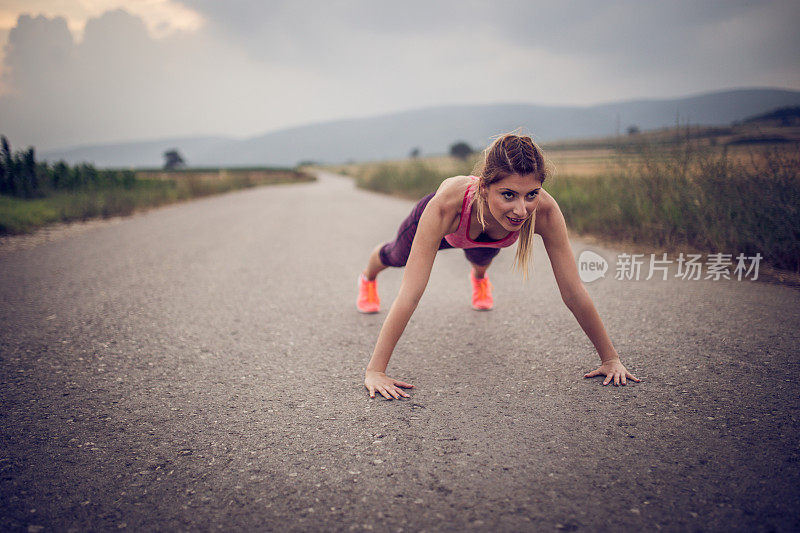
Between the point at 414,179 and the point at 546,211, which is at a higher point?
the point at 414,179

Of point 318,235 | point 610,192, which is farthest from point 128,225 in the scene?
point 610,192

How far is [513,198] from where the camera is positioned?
1.94 m

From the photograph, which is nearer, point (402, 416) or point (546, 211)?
point (402, 416)

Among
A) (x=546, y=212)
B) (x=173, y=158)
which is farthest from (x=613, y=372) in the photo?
(x=173, y=158)

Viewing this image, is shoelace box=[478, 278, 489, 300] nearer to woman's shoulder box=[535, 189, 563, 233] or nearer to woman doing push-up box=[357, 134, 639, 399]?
woman doing push-up box=[357, 134, 639, 399]

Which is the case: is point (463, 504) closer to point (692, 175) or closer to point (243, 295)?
point (243, 295)

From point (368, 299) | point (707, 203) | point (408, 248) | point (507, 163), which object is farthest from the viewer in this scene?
point (707, 203)

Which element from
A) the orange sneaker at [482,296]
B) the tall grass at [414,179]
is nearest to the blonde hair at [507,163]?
the orange sneaker at [482,296]

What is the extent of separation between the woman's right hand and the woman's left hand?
1.01 metres

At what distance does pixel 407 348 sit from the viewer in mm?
2746

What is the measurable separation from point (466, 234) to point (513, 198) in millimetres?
393

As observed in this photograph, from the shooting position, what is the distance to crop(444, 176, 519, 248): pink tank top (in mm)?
2145

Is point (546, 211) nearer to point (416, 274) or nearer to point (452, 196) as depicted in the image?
point (452, 196)

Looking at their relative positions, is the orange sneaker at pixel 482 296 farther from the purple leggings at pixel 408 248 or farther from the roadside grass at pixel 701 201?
the roadside grass at pixel 701 201
